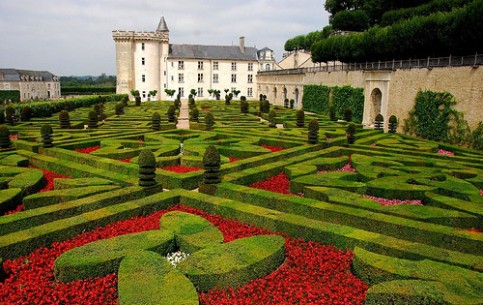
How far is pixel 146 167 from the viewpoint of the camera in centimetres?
1151

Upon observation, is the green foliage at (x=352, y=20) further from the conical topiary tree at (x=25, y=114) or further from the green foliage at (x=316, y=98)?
the conical topiary tree at (x=25, y=114)

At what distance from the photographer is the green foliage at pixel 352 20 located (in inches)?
2048

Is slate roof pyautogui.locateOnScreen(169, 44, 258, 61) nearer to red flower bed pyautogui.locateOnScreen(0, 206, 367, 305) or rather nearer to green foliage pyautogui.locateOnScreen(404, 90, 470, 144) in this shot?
green foliage pyautogui.locateOnScreen(404, 90, 470, 144)

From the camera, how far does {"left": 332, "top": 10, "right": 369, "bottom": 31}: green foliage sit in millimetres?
52031

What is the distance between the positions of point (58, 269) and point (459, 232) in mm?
8424

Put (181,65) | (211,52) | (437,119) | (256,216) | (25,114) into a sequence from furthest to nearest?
(211,52), (181,65), (25,114), (437,119), (256,216)

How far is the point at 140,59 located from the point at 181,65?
7354mm

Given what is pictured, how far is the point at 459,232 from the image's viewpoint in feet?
27.7

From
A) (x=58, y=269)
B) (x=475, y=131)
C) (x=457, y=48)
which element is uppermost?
(x=457, y=48)

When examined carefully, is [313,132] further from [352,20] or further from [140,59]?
[140,59]

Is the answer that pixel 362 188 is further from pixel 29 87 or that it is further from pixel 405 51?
pixel 29 87

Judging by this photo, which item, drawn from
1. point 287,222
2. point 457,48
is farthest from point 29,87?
point 287,222

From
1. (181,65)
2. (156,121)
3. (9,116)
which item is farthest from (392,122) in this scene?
(181,65)

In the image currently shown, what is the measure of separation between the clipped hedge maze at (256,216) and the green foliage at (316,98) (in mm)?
25392
